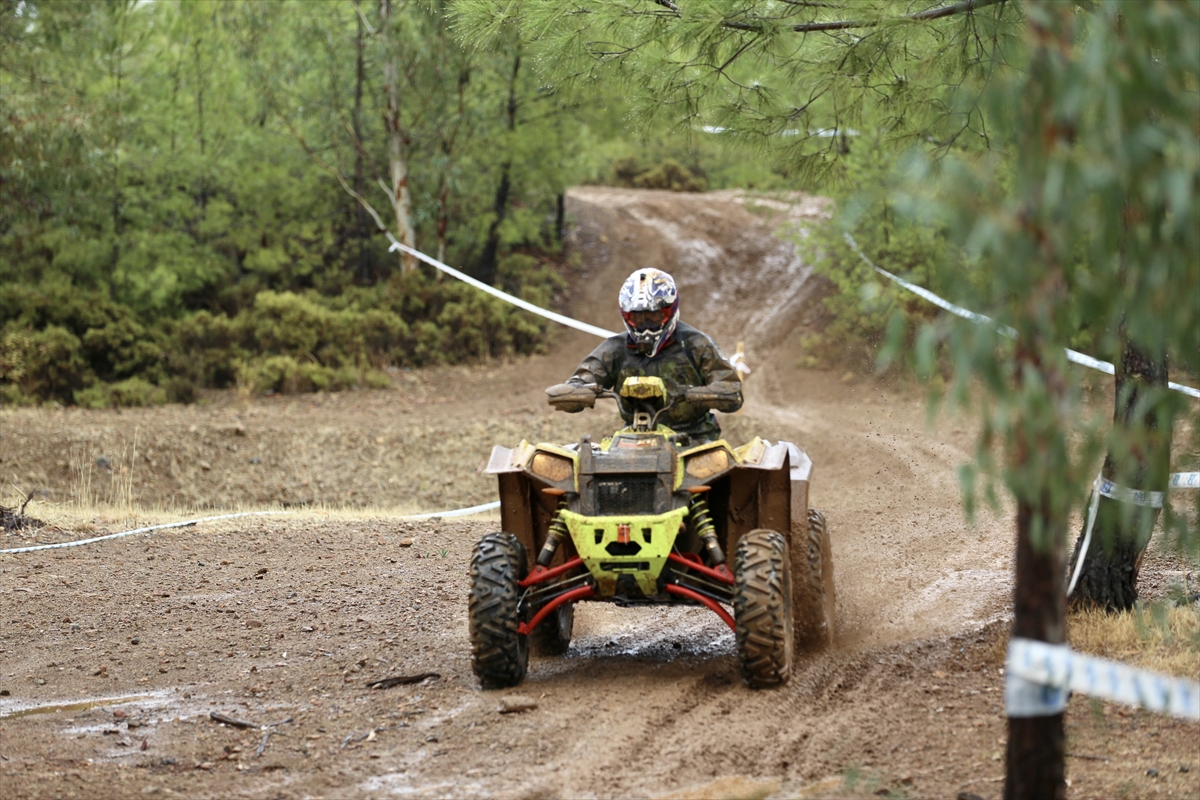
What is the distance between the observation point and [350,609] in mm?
9227

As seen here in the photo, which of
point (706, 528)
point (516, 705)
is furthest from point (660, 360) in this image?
point (516, 705)

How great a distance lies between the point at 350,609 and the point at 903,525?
5354mm

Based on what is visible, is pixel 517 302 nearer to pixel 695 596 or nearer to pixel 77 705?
pixel 77 705

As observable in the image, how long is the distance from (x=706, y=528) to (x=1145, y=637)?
2.24 metres

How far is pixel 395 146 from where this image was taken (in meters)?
25.2

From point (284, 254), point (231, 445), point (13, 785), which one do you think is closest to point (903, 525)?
point (13, 785)

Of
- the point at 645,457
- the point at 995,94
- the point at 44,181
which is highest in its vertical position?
the point at 44,181

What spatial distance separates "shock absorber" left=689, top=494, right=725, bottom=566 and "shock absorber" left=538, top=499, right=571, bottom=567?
684 millimetres

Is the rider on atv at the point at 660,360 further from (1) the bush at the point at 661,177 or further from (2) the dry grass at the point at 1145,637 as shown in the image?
(1) the bush at the point at 661,177

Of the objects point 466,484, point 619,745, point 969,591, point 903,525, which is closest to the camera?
point 619,745

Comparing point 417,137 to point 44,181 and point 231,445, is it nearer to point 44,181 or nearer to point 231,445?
point 44,181

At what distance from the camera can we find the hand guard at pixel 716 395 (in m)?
7.06

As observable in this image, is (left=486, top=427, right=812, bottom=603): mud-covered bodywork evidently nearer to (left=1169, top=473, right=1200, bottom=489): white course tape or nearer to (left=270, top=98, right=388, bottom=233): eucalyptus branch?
(left=1169, top=473, right=1200, bottom=489): white course tape

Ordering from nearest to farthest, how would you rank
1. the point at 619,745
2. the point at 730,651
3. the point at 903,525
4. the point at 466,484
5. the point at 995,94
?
the point at 995,94 < the point at 619,745 < the point at 730,651 < the point at 903,525 < the point at 466,484
